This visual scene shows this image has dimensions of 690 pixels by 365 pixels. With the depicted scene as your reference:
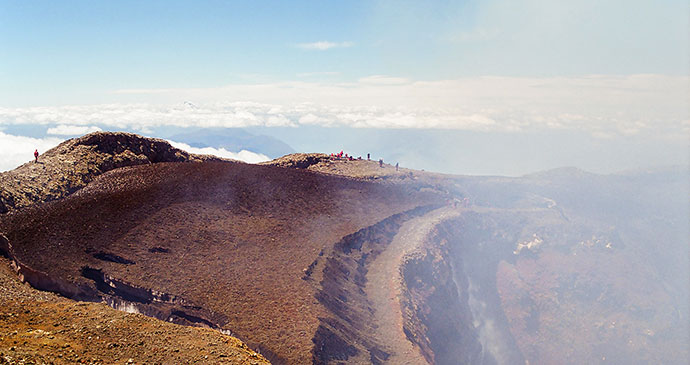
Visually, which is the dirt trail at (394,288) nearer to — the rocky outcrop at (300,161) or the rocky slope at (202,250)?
the rocky slope at (202,250)

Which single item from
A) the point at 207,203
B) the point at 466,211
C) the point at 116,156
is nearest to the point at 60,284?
the point at 207,203

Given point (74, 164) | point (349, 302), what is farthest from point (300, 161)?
point (349, 302)

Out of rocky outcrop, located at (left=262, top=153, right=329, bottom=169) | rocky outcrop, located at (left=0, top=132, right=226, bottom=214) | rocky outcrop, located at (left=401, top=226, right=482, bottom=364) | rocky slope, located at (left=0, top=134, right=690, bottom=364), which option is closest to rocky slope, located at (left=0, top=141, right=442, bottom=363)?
rocky slope, located at (left=0, top=134, right=690, bottom=364)

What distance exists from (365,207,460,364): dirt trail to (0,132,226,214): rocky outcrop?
2609 cm

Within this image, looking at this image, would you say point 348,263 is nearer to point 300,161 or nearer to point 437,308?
point 437,308

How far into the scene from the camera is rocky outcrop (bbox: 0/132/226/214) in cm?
2966

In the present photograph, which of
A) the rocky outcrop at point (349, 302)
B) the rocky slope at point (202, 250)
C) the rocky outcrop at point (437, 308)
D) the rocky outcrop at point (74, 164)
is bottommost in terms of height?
the rocky outcrop at point (437, 308)

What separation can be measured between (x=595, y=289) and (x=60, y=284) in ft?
222

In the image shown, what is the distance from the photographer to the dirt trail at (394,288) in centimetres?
2800

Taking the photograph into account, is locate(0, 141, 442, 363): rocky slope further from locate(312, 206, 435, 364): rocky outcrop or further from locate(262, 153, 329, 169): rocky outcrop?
locate(262, 153, 329, 169): rocky outcrop

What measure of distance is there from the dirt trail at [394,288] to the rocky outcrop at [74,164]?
26093 mm

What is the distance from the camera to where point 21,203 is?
2852 centimetres

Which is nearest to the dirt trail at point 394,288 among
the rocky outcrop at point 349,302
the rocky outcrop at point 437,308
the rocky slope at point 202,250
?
the rocky outcrop at point 349,302

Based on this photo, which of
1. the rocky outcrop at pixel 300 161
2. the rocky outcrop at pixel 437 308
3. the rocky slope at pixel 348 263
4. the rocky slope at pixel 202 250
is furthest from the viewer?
the rocky outcrop at pixel 300 161
